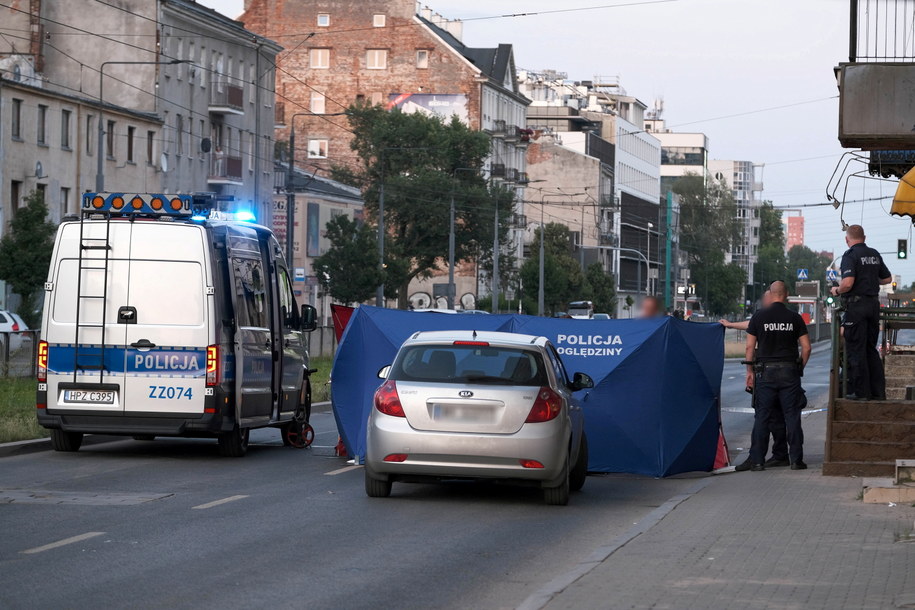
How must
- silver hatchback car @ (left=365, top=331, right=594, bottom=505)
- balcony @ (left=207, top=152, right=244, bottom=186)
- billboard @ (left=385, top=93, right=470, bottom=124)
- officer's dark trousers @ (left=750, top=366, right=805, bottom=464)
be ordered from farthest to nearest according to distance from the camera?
billboard @ (left=385, top=93, right=470, bottom=124) < balcony @ (left=207, top=152, right=244, bottom=186) < officer's dark trousers @ (left=750, top=366, right=805, bottom=464) < silver hatchback car @ (left=365, top=331, right=594, bottom=505)

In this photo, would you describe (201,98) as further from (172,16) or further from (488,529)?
(488,529)

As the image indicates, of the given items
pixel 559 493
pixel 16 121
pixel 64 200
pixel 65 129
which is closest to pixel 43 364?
pixel 559 493

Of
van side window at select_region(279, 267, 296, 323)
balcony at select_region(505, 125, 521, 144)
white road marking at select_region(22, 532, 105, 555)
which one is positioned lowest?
white road marking at select_region(22, 532, 105, 555)

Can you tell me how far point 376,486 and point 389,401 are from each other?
876 millimetres

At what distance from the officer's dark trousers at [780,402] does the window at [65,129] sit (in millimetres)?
43472

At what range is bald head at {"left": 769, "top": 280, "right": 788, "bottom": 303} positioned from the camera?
1708 centimetres

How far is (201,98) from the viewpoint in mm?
71500

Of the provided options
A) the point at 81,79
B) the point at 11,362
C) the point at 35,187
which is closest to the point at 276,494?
the point at 11,362

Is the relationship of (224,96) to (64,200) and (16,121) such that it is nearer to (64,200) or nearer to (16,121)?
(64,200)

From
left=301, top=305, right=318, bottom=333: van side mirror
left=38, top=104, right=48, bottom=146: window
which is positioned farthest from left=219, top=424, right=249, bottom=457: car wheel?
left=38, top=104, right=48, bottom=146: window

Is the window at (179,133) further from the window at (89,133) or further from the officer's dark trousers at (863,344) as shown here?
the officer's dark trousers at (863,344)

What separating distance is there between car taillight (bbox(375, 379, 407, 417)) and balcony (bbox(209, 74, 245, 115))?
60.0 m

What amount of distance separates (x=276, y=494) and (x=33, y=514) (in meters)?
2.57

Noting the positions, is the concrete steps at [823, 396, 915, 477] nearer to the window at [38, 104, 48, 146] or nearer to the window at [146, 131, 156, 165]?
the window at [38, 104, 48, 146]
